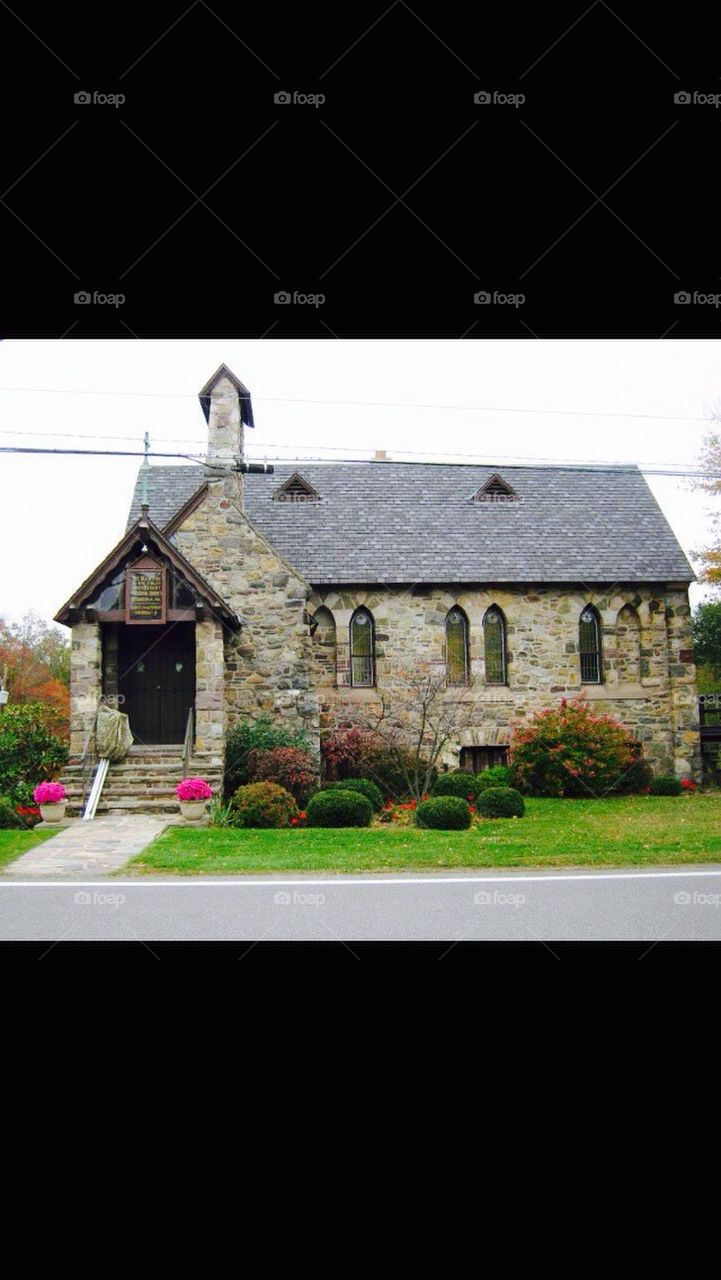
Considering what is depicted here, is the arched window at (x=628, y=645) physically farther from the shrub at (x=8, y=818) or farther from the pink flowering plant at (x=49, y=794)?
the shrub at (x=8, y=818)

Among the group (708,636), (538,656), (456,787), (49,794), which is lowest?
(456,787)

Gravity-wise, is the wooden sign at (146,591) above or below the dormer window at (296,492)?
below

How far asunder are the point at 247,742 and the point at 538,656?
494 centimetres

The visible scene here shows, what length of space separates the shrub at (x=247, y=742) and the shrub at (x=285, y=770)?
0.47 ft

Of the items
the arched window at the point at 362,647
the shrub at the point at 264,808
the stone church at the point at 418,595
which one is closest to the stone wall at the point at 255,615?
the stone church at the point at 418,595

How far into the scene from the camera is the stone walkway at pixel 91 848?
22.0 ft

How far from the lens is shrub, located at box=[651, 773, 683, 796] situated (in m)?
12.6

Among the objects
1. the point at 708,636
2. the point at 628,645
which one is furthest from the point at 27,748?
the point at 708,636

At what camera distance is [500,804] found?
9453 millimetres

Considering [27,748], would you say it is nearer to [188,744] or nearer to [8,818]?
[8,818]

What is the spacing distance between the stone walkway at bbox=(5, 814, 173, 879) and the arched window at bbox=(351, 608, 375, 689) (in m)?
4.77
